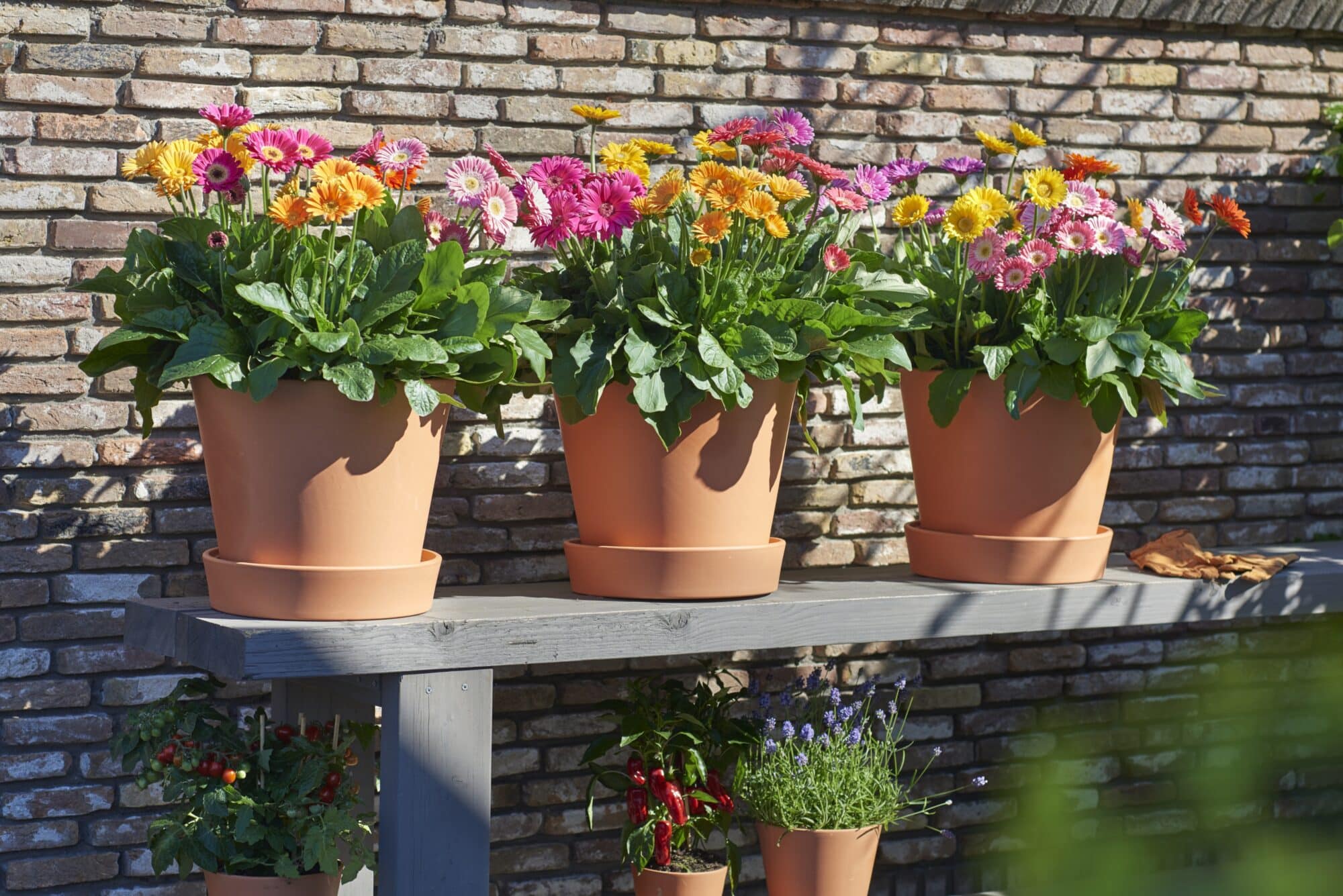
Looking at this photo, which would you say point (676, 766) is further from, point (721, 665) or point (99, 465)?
point (99, 465)

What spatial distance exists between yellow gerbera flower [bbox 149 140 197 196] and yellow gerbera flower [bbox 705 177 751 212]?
74cm

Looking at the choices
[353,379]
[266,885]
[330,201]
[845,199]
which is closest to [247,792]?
[266,885]

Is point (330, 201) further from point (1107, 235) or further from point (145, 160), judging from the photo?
point (1107, 235)

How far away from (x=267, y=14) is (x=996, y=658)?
204cm

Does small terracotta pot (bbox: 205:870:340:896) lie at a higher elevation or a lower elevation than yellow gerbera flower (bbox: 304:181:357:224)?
lower

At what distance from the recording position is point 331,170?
201cm

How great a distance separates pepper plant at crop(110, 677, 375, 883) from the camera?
2.11 meters

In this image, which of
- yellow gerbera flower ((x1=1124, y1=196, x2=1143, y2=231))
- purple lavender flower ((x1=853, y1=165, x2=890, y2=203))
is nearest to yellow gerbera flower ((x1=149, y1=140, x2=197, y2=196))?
purple lavender flower ((x1=853, y1=165, x2=890, y2=203))

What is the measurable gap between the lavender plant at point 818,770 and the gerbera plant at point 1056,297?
635 mm

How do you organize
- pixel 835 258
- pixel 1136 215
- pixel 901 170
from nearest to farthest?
1. pixel 835 258
2. pixel 1136 215
3. pixel 901 170

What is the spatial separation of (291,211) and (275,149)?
0.45 ft

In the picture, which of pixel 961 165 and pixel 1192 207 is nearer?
pixel 1192 207

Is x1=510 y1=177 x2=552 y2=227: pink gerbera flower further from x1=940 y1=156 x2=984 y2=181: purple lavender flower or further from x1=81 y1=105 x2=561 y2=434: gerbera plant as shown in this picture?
x1=940 y1=156 x2=984 y2=181: purple lavender flower

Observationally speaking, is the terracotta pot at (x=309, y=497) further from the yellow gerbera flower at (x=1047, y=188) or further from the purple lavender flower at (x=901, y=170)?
the yellow gerbera flower at (x=1047, y=188)
